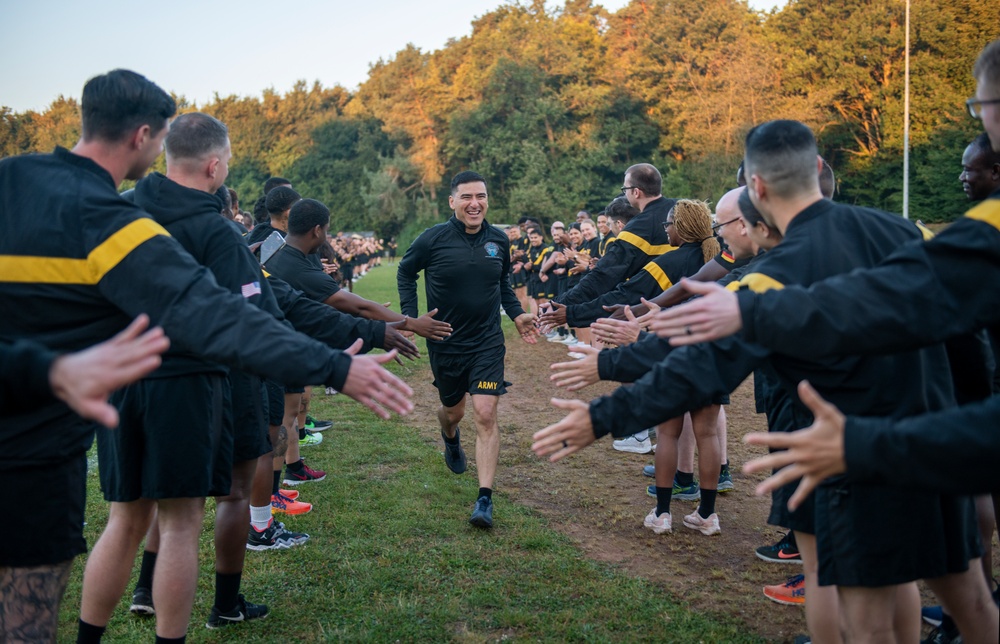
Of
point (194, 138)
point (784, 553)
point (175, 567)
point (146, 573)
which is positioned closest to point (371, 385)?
point (175, 567)

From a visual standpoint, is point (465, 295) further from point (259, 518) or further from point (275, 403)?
point (259, 518)

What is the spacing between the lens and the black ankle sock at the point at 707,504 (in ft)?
20.3

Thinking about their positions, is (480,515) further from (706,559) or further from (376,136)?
(376,136)

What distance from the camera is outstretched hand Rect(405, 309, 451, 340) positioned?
21.9 feet

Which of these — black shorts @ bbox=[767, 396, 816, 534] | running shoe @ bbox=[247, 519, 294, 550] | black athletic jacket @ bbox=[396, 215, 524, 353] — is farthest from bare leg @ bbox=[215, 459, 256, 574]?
black athletic jacket @ bbox=[396, 215, 524, 353]

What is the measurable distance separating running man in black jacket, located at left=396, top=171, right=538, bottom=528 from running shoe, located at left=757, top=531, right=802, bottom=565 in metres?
2.41

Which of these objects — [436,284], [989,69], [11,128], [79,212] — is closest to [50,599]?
[79,212]

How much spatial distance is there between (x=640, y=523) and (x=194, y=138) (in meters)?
4.39

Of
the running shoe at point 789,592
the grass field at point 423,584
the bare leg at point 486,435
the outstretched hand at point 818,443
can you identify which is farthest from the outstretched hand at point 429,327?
the outstretched hand at point 818,443

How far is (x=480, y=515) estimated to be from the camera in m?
6.25

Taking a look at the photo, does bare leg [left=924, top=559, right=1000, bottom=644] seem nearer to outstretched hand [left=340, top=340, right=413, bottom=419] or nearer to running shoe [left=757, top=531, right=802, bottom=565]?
outstretched hand [left=340, top=340, right=413, bottom=419]

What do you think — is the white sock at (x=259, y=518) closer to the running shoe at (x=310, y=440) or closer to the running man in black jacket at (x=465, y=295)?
the running man in black jacket at (x=465, y=295)

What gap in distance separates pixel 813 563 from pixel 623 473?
14.8 feet

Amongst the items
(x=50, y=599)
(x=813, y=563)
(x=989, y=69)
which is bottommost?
(x=813, y=563)
